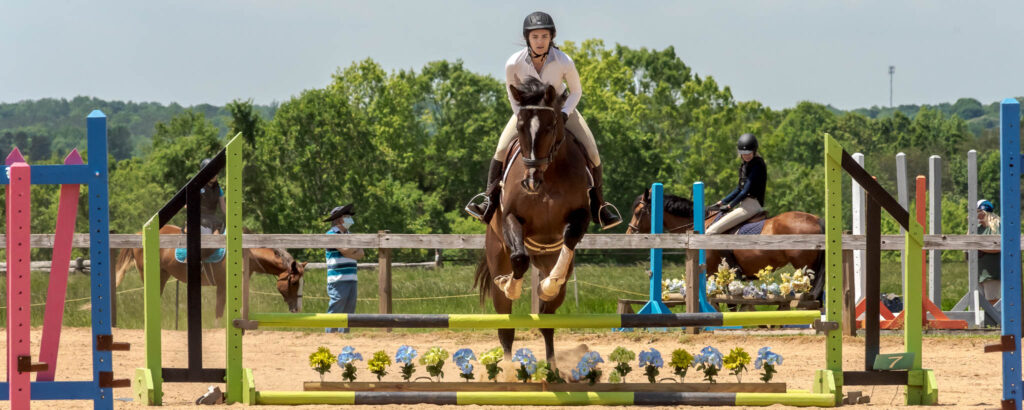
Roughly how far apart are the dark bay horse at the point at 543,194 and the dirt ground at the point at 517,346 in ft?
5.13

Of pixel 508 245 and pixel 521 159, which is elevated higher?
pixel 521 159

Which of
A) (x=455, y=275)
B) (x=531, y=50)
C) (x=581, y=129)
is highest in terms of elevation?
(x=531, y=50)

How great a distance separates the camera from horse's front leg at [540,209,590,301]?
643 centimetres

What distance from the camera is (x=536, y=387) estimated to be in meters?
6.46

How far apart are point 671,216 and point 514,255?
22.9 feet

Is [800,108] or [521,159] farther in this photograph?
[800,108]

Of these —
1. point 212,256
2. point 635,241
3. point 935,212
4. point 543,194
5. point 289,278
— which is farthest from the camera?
point 289,278

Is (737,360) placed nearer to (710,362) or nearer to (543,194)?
(710,362)

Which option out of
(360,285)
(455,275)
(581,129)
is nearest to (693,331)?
(581,129)

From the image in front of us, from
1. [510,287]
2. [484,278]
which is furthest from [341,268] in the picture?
[510,287]

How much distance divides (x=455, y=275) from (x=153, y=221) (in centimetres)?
1699

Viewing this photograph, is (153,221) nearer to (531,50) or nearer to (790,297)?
(531,50)

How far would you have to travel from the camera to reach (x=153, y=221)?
239 inches

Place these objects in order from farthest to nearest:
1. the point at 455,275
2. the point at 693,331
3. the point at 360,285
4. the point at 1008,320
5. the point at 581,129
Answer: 1. the point at 455,275
2. the point at 360,285
3. the point at 693,331
4. the point at 581,129
5. the point at 1008,320
